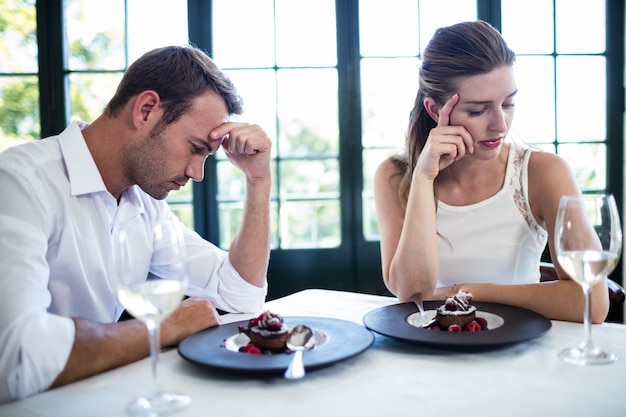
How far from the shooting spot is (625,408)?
30.3 inches

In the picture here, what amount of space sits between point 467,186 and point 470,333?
0.92m

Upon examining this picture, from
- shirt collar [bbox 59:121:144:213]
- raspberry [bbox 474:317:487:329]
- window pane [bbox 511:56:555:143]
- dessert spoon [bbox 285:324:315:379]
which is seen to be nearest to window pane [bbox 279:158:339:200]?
window pane [bbox 511:56:555:143]

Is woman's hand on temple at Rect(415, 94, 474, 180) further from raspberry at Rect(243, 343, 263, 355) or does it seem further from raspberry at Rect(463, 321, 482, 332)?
raspberry at Rect(243, 343, 263, 355)

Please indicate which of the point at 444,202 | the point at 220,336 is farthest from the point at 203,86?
the point at 444,202

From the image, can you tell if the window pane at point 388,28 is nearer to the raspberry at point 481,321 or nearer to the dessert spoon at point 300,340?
the raspberry at point 481,321

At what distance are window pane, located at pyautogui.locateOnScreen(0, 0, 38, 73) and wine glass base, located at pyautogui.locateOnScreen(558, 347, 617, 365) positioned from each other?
3.23m

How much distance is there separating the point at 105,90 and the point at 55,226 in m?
2.23

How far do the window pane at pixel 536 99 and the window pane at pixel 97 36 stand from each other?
235cm

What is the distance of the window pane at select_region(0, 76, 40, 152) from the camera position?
3.22 meters

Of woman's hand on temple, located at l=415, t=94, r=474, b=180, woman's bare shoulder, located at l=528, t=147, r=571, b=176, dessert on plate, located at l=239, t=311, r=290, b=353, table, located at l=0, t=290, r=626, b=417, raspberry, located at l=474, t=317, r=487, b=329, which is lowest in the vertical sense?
table, located at l=0, t=290, r=626, b=417

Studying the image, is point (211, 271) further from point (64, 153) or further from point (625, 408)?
point (625, 408)

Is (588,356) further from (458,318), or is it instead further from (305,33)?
(305,33)

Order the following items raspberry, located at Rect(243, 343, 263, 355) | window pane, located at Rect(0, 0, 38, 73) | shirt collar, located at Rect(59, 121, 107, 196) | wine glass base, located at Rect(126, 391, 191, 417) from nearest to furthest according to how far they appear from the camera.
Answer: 1. wine glass base, located at Rect(126, 391, 191, 417)
2. raspberry, located at Rect(243, 343, 263, 355)
3. shirt collar, located at Rect(59, 121, 107, 196)
4. window pane, located at Rect(0, 0, 38, 73)

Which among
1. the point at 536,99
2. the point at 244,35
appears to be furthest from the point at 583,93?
the point at 244,35
